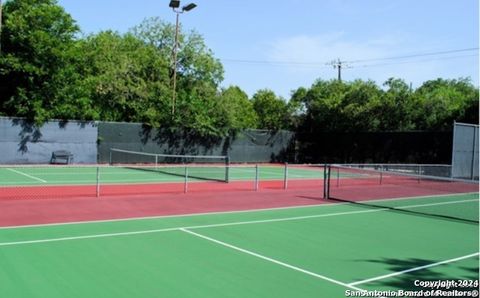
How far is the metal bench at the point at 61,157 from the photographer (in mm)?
26609

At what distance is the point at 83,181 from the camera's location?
61.2 feet

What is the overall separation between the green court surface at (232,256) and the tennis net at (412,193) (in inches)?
81.6

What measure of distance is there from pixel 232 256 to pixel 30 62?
2359cm

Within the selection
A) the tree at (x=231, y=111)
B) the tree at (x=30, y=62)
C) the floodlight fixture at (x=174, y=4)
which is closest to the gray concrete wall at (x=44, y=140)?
the tree at (x=30, y=62)

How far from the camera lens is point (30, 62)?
27.4 m

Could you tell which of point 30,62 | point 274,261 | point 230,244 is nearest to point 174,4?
point 30,62

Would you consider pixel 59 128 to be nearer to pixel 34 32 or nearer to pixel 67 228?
pixel 34 32

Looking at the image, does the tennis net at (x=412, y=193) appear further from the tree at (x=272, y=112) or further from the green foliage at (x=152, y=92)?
the tree at (x=272, y=112)

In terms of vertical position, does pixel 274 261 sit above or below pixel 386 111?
below

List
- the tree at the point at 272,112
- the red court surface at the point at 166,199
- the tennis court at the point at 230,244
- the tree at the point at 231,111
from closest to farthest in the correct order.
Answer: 1. the tennis court at the point at 230,244
2. the red court surface at the point at 166,199
3. the tree at the point at 231,111
4. the tree at the point at 272,112

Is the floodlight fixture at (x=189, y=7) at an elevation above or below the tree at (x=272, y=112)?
above

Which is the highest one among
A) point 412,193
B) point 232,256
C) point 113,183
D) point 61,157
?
A: point 61,157

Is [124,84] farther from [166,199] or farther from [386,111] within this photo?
[166,199]

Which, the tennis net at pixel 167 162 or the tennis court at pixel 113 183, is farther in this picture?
the tennis net at pixel 167 162
